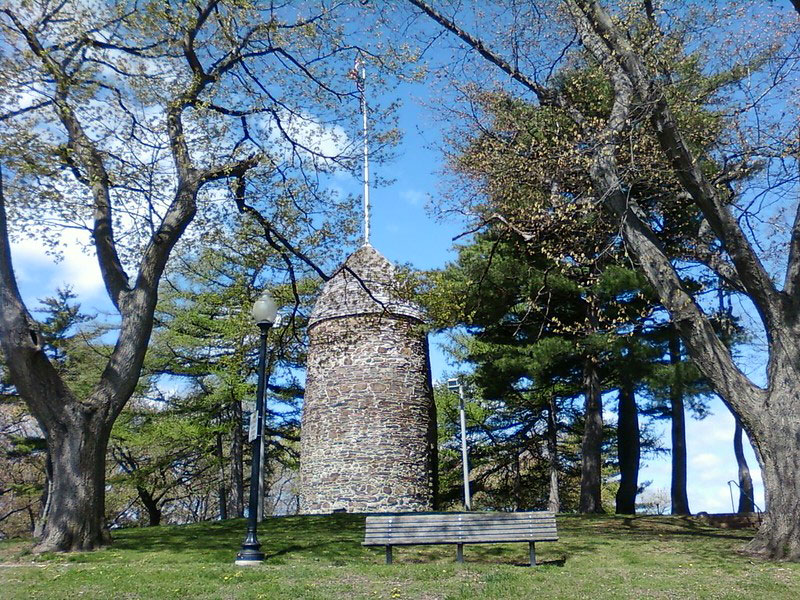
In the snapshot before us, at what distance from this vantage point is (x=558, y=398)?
24.4 m

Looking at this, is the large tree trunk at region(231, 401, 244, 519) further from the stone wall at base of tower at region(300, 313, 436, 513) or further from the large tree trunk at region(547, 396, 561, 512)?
the large tree trunk at region(547, 396, 561, 512)

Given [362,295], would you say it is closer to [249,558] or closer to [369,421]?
[369,421]

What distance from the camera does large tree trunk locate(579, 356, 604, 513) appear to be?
15.7m

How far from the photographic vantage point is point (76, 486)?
8.52 meters

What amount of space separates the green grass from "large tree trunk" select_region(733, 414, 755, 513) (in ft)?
26.6

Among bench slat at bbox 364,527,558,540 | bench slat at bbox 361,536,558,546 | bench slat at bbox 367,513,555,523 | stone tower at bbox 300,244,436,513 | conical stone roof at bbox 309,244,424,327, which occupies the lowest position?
bench slat at bbox 361,536,558,546

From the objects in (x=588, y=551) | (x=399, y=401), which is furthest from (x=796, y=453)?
(x=399, y=401)

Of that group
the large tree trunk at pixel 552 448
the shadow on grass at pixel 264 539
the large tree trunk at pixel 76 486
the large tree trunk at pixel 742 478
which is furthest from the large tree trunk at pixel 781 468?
the large tree trunk at pixel 552 448

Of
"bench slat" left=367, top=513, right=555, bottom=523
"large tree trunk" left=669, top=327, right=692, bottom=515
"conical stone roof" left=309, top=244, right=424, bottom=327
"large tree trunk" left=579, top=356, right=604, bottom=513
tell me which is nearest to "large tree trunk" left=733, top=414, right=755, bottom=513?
"large tree trunk" left=669, top=327, right=692, bottom=515

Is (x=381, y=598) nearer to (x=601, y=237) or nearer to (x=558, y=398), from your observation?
(x=601, y=237)

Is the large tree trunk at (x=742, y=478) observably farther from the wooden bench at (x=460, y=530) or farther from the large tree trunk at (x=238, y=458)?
the large tree trunk at (x=238, y=458)

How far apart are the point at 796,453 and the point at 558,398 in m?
16.3

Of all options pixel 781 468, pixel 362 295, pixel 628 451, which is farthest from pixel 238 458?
pixel 781 468

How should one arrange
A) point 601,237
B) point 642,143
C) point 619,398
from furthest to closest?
point 619,398 → point 601,237 → point 642,143
